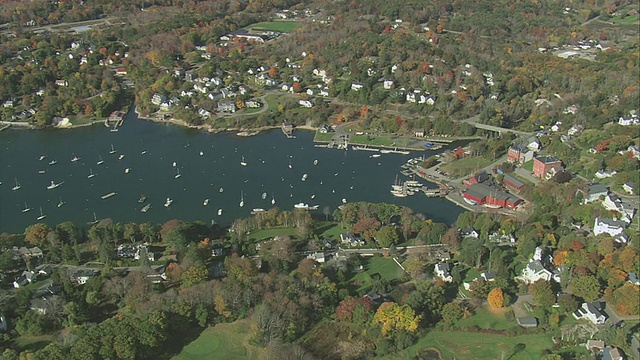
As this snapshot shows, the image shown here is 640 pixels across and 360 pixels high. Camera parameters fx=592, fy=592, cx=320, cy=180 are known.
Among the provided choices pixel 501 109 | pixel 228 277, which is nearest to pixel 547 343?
pixel 228 277

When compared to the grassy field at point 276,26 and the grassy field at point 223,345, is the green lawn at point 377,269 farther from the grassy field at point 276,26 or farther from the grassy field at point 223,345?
the grassy field at point 276,26

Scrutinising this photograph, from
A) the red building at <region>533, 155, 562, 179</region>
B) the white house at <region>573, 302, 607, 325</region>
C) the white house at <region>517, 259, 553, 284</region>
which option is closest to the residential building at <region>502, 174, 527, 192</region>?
the red building at <region>533, 155, 562, 179</region>

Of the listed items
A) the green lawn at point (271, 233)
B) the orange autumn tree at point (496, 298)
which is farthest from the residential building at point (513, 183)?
the green lawn at point (271, 233)

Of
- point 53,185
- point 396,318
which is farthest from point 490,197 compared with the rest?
point 53,185

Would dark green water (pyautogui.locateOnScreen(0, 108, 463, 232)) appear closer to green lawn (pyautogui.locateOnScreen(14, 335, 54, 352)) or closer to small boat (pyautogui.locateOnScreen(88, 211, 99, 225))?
small boat (pyautogui.locateOnScreen(88, 211, 99, 225))

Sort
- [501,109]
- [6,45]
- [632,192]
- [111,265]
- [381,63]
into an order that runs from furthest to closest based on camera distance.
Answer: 1. [6,45]
2. [381,63]
3. [501,109]
4. [632,192]
5. [111,265]

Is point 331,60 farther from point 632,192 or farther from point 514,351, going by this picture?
point 514,351
